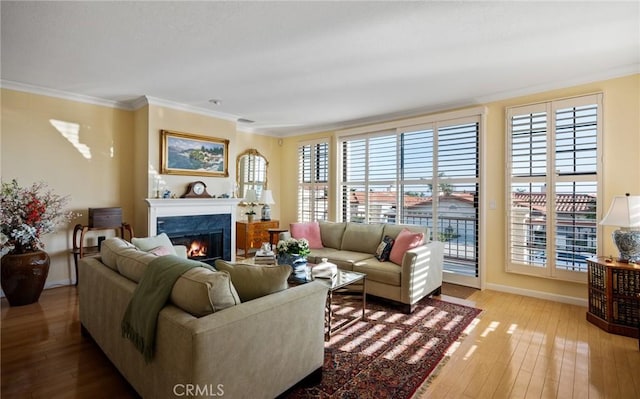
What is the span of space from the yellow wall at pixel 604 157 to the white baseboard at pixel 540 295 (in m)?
0.01

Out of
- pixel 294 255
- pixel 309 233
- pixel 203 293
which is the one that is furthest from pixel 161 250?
pixel 309 233

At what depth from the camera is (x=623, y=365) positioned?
236 centimetres

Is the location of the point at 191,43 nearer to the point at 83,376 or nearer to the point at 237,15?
the point at 237,15

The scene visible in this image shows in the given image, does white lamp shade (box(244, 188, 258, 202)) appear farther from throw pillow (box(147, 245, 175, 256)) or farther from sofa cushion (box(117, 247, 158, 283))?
sofa cushion (box(117, 247, 158, 283))

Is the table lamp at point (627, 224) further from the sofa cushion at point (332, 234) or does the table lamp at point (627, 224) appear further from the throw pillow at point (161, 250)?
the throw pillow at point (161, 250)

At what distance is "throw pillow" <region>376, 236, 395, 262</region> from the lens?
394 cm

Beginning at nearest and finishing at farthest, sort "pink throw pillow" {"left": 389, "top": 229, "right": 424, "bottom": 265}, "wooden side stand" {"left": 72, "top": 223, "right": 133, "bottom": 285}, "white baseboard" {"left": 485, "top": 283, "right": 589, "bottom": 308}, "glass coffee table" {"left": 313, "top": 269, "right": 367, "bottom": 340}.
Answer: "glass coffee table" {"left": 313, "top": 269, "right": 367, "bottom": 340} < "white baseboard" {"left": 485, "top": 283, "right": 589, "bottom": 308} < "pink throw pillow" {"left": 389, "top": 229, "right": 424, "bottom": 265} < "wooden side stand" {"left": 72, "top": 223, "right": 133, "bottom": 285}

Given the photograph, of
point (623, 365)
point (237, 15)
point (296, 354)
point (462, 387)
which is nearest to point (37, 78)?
point (237, 15)

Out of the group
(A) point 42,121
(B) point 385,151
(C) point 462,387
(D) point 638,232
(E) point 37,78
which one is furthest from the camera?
(B) point 385,151

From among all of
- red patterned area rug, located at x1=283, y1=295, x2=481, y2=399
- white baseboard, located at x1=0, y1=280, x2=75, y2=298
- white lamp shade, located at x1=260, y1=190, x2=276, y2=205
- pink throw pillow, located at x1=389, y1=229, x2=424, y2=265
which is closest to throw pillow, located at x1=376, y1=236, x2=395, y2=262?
pink throw pillow, located at x1=389, y1=229, x2=424, y2=265

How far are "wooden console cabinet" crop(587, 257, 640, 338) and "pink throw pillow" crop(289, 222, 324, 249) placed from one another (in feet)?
10.6

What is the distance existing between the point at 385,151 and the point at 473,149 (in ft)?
4.57

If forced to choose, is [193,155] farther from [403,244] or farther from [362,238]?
[403,244]

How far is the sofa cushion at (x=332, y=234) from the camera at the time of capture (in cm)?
477
